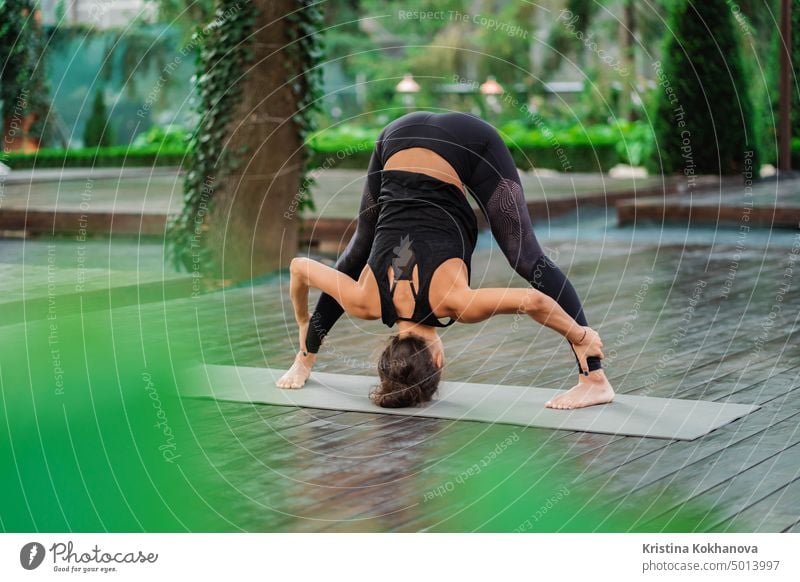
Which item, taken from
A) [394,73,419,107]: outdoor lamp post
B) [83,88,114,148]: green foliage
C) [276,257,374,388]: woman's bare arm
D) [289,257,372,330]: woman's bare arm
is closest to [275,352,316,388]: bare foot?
[276,257,374,388]: woman's bare arm

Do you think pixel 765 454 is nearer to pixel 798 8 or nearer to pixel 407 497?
pixel 407 497

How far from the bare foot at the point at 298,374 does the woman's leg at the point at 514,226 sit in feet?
3.79

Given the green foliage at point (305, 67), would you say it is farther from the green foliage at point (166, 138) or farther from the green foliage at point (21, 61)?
the green foliage at point (166, 138)

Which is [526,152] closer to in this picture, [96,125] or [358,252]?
[96,125]

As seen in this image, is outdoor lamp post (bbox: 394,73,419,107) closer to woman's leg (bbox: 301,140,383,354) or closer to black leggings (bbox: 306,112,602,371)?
woman's leg (bbox: 301,140,383,354)

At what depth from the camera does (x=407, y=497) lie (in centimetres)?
446

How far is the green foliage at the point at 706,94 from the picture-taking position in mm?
18797

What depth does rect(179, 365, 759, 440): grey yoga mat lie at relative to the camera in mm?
5453

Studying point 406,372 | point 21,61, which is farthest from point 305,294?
point 21,61

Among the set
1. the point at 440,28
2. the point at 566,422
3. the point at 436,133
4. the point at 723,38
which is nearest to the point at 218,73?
the point at 436,133

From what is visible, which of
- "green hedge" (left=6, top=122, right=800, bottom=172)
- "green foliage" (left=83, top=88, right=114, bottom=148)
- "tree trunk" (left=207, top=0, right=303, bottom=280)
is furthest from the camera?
"green foliage" (left=83, top=88, right=114, bottom=148)

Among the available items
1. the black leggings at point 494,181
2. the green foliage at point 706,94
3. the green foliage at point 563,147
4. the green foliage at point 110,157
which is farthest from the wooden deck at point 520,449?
the green foliage at point 110,157
